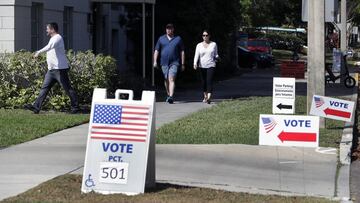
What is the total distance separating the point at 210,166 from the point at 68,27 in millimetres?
12793

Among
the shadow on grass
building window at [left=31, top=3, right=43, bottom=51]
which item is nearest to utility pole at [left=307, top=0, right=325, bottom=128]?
the shadow on grass

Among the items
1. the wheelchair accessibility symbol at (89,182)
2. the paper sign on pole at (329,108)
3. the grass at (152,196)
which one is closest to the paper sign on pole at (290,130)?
the paper sign on pole at (329,108)

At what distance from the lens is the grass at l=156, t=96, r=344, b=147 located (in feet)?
38.5

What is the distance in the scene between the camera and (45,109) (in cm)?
1550

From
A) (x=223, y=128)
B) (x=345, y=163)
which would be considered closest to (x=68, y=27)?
(x=223, y=128)

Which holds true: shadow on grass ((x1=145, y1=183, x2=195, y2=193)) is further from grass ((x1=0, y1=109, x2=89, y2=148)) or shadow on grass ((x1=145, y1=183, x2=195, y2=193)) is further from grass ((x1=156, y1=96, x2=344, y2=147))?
grass ((x1=0, y1=109, x2=89, y2=148))

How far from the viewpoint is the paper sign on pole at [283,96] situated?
1456 centimetres

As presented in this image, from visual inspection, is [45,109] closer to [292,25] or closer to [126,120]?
[126,120]

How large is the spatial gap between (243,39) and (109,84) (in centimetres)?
3304

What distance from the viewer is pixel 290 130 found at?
10148 millimetres

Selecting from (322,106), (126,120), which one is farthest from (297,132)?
(126,120)

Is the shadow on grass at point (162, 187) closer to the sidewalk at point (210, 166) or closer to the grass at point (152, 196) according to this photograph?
the grass at point (152, 196)

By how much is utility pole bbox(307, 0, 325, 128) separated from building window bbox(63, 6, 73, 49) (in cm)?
983

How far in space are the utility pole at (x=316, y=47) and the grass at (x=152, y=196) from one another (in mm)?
5499
